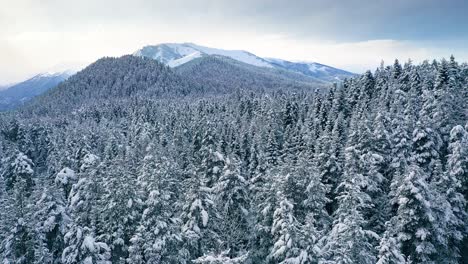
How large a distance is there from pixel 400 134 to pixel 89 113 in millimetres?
144904

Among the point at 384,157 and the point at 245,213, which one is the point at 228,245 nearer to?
the point at 245,213

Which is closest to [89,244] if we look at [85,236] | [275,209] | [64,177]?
[85,236]

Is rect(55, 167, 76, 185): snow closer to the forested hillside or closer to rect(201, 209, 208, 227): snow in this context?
the forested hillside

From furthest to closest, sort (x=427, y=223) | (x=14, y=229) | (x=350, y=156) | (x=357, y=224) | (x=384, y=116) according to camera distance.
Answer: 1. (x=384, y=116)
2. (x=350, y=156)
3. (x=427, y=223)
4. (x=14, y=229)
5. (x=357, y=224)

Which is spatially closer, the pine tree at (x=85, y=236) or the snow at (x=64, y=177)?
the pine tree at (x=85, y=236)

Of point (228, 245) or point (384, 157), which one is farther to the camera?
point (384, 157)

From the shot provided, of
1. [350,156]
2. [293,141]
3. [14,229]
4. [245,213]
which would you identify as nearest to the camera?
[14,229]

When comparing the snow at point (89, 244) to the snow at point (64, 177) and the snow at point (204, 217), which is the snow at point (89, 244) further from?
the snow at point (64, 177)

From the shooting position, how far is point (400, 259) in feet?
59.3

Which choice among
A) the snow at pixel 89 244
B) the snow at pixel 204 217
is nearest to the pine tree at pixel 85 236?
the snow at pixel 89 244

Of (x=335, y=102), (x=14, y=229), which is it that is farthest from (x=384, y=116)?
(x=14, y=229)

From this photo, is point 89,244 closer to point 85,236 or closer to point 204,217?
point 85,236

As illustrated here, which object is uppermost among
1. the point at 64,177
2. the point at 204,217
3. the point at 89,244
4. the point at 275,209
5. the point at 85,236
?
the point at 85,236

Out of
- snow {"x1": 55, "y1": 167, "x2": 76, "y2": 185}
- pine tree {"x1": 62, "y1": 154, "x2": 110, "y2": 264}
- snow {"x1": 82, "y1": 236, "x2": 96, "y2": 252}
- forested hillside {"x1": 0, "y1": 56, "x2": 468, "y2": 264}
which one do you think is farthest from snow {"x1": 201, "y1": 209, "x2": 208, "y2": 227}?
snow {"x1": 55, "y1": 167, "x2": 76, "y2": 185}
